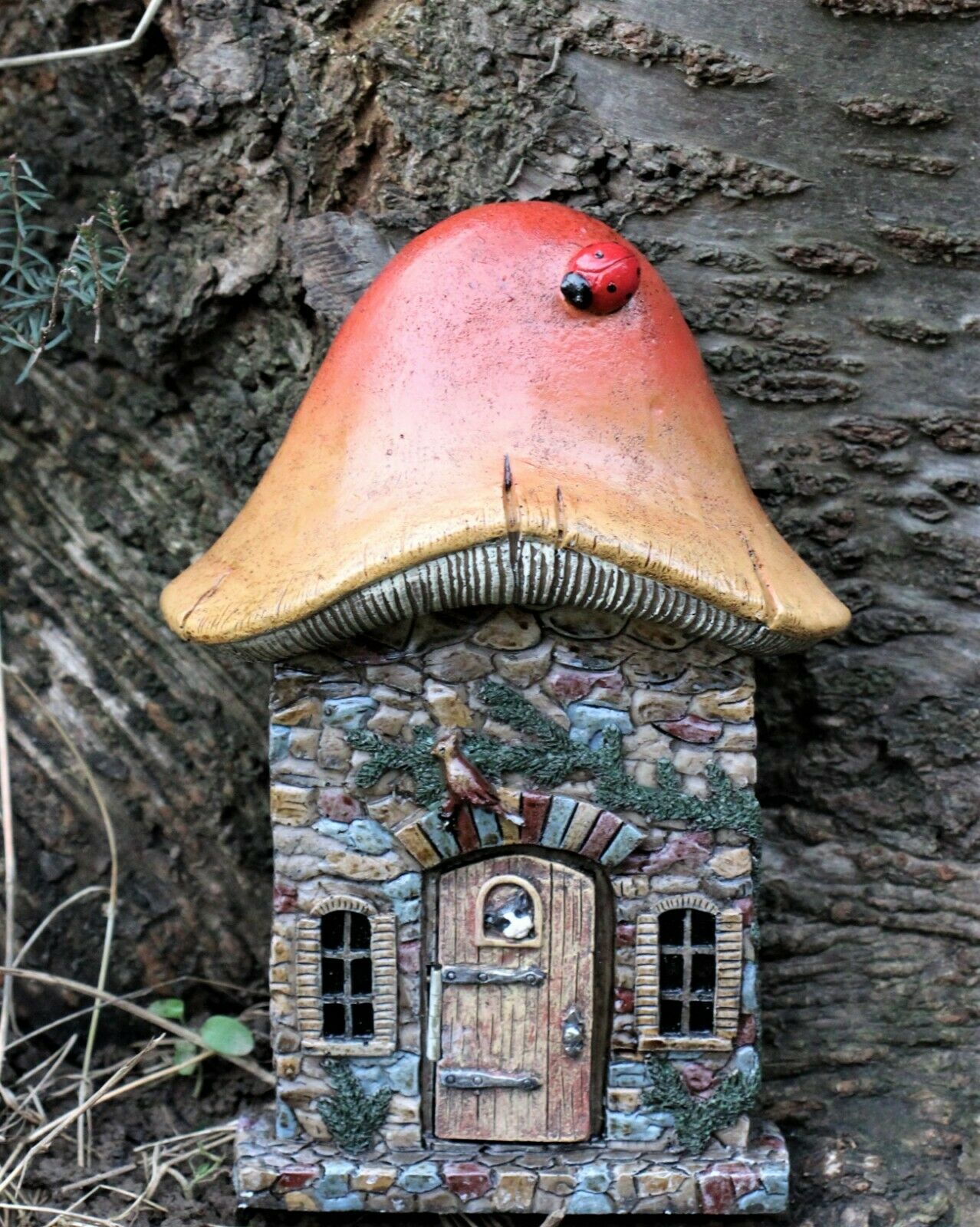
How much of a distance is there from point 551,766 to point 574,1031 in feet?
1.79

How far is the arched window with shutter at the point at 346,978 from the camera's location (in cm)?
→ 287

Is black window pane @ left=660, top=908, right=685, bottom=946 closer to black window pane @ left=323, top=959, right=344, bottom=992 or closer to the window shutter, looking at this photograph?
the window shutter

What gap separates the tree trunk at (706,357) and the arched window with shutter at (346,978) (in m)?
0.75

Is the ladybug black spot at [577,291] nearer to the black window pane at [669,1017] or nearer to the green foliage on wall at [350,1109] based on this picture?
the black window pane at [669,1017]

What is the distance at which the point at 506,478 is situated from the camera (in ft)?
8.45

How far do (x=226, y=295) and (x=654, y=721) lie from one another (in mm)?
1469

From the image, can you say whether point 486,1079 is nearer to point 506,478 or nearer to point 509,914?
point 509,914

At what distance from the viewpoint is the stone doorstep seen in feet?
9.43

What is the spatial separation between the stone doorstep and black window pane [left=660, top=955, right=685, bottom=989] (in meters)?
0.35

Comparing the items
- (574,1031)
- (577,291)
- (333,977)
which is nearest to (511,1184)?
(574,1031)

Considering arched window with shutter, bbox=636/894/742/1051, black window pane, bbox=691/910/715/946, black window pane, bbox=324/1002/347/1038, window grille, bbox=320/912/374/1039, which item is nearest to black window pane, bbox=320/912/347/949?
window grille, bbox=320/912/374/1039

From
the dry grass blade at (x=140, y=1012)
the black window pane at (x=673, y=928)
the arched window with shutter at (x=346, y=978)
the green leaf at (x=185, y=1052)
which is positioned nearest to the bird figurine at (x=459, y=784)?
the arched window with shutter at (x=346, y=978)

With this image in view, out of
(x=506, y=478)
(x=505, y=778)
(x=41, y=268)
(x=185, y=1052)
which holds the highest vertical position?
(x=41, y=268)

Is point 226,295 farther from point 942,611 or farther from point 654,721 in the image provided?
point 942,611
